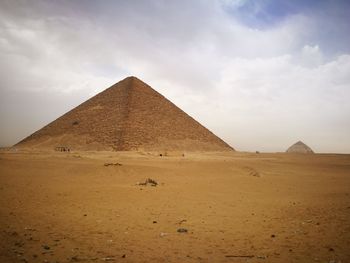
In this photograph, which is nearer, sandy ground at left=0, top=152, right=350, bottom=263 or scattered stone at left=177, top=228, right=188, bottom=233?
sandy ground at left=0, top=152, right=350, bottom=263

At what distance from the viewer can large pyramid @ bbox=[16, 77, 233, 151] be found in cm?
3086

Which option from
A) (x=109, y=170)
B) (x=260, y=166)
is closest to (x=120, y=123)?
(x=260, y=166)

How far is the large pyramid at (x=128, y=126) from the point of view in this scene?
3086 cm

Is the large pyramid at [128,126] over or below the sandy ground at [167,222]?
over

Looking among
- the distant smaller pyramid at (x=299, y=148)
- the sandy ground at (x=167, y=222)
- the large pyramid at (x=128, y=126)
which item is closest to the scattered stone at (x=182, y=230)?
the sandy ground at (x=167, y=222)

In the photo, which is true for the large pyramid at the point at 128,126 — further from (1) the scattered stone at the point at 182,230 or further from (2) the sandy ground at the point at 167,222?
(1) the scattered stone at the point at 182,230

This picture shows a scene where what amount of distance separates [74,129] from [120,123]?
22.5 ft

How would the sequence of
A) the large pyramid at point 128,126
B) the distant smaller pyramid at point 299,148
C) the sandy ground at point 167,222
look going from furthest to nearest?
the distant smaller pyramid at point 299,148 → the large pyramid at point 128,126 → the sandy ground at point 167,222

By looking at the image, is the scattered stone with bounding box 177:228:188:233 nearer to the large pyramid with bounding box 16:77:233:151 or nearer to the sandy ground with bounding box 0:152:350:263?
the sandy ground with bounding box 0:152:350:263

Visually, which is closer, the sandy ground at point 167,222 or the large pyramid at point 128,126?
the sandy ground at point 167,222

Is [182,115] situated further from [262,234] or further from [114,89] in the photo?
[262,234]

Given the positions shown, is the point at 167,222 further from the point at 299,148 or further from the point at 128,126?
the point at 299,148

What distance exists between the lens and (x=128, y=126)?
3191cm

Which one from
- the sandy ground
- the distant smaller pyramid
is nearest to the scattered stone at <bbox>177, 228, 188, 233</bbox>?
the sandy ground
